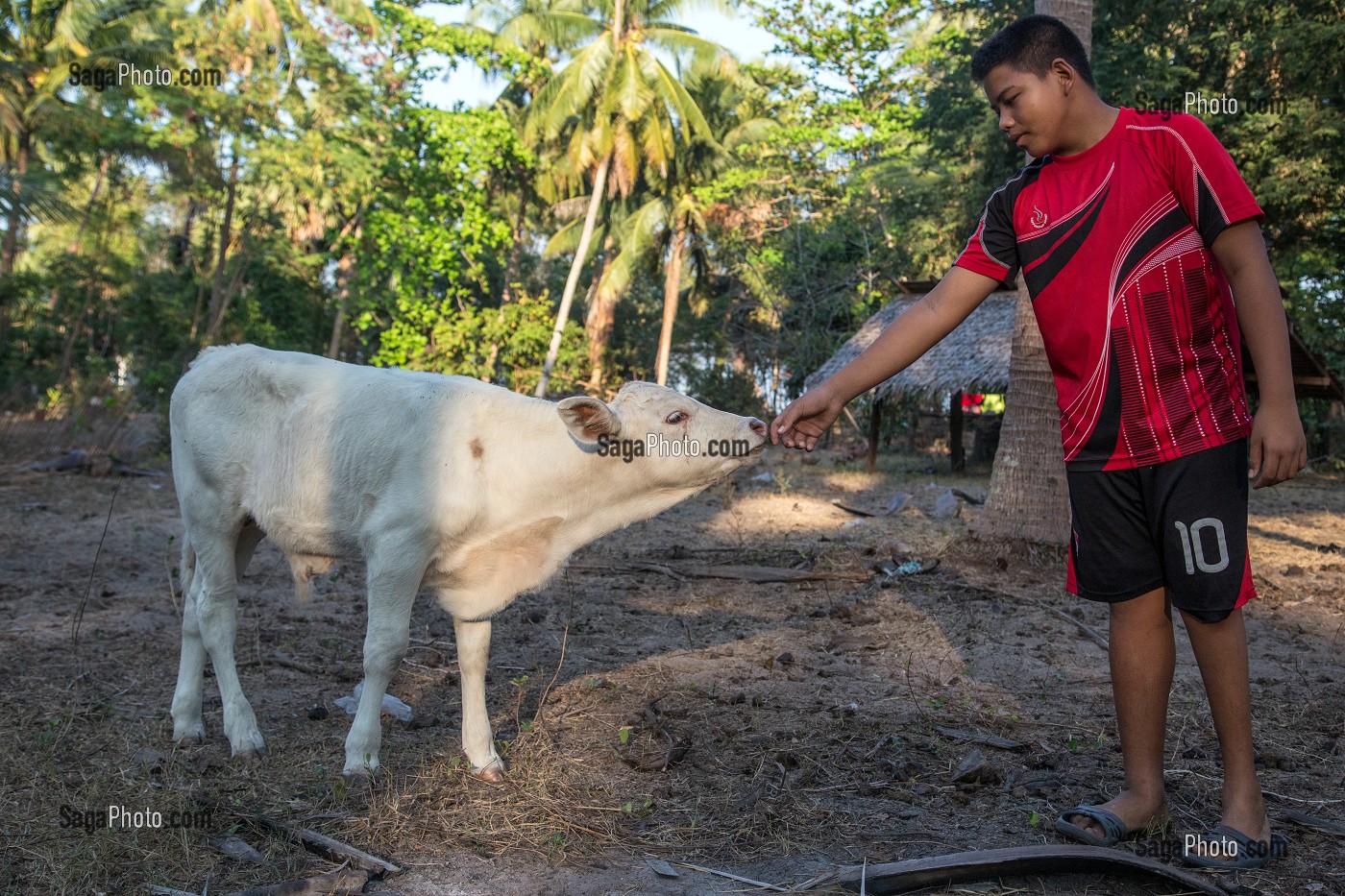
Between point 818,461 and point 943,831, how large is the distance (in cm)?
1690

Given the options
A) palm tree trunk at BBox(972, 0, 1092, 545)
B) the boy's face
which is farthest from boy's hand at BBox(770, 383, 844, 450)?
palm tree trunk at BBox(972, 0, 1092, 545)

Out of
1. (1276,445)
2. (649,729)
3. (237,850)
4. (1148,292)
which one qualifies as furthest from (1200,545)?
(237,850)

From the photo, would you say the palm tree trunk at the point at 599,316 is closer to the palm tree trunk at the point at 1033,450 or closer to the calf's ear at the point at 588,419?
the palm tree trunk at the point at 1033,450

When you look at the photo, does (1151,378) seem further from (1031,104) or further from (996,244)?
(1031,104)

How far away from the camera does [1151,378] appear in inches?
112

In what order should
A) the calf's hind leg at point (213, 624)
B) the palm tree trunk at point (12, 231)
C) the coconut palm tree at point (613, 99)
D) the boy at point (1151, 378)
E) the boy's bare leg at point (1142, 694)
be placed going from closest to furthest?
1. the boy at point (1151, 378)
2. the boy's bare leg at point (1142, 694)
3. the calf's hind leg at point (213, 624)
4. the palm tree trunk at point (12, 231)
5. the coconut palm tree at point (613, 99)

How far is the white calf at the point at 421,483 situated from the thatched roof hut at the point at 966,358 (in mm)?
12941

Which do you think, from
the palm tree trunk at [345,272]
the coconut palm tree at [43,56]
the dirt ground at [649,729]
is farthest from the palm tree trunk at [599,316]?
the dirt ground at [649,729]

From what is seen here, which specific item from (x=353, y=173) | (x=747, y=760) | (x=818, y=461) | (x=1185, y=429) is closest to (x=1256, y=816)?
(x=1185, y=429)

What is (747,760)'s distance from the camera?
12.7 feet

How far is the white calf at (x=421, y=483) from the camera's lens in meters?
3.73

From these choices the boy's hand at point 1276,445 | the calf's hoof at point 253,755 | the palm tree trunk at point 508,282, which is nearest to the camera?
the boy's hand at point 1276,445

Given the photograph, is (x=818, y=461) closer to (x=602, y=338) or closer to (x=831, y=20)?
(x=602, y=338)

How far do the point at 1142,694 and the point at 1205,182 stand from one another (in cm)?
145
